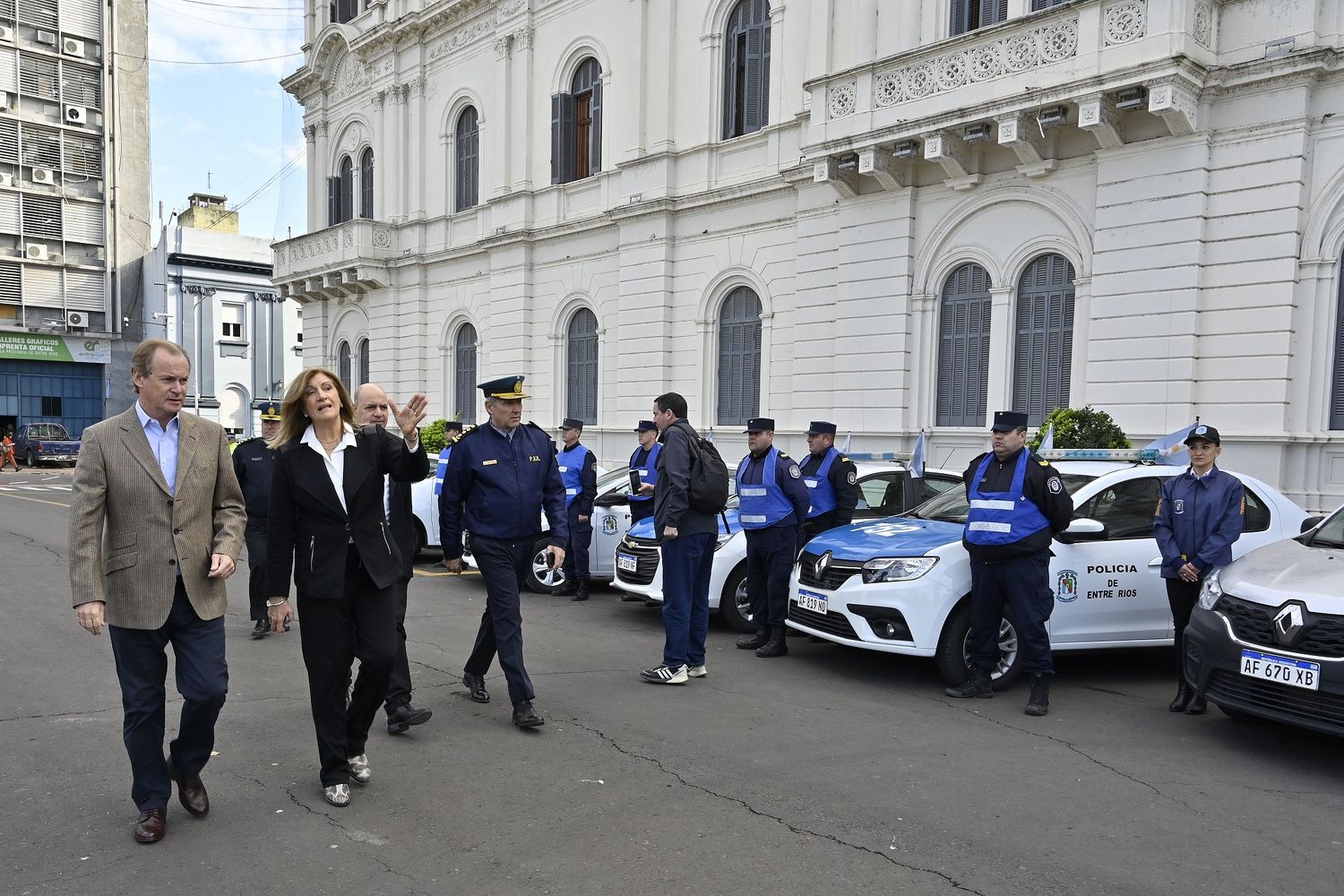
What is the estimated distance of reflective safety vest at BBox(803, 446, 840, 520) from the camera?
8445 millimetres

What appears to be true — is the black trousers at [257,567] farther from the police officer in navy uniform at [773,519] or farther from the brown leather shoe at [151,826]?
the brown leather shoe at [151,826]

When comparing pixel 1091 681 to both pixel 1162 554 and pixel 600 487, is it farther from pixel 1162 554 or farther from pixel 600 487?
pixel 600 487

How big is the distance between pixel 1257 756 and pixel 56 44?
50.0 metres

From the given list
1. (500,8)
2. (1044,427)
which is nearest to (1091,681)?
(1044,427)

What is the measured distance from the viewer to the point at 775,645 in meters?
7.59

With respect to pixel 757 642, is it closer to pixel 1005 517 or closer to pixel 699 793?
pixel 1005 517

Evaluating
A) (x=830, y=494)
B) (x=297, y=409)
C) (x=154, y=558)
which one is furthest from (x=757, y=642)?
(x=154, y=558)

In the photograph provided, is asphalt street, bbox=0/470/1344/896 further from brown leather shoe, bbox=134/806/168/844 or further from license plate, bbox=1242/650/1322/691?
license plate, bbox=1242/650/1322/691

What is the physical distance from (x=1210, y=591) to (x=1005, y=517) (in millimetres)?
1198

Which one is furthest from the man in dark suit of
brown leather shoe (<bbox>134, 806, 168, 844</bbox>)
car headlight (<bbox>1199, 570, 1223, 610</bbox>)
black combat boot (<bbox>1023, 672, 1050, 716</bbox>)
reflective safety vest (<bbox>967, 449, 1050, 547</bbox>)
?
car headlight (<bbox>1199, 570, 1223, 610</bbox>)

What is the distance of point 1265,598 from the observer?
5258mm

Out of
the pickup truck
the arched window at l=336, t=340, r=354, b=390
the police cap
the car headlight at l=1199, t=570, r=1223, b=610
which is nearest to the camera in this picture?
the car headlight at l=1199, t=570, r=1223, b=610

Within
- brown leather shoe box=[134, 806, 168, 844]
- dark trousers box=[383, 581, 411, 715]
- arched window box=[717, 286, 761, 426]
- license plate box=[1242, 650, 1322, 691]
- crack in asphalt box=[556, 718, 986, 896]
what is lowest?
crack in asphalt box=[556, 718, 986, 896]

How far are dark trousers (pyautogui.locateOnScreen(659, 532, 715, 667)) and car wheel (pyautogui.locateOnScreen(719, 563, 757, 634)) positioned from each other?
5.64 ft
